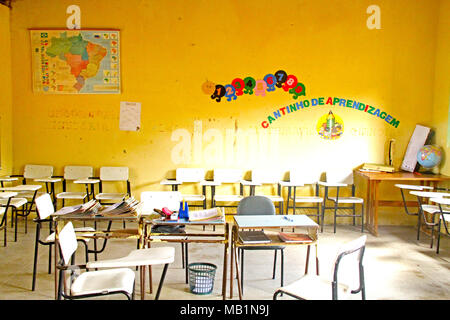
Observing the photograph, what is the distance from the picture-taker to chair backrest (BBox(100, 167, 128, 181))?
648 cm

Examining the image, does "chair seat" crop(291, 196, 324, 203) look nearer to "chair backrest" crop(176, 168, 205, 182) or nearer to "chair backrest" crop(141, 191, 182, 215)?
"chair backrest" crop(176, 168, 205, 182)

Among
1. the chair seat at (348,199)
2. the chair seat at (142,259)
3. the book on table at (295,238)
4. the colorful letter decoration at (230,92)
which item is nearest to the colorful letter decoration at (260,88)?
the colorful letter decoration at (230,92)

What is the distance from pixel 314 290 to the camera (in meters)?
2.68

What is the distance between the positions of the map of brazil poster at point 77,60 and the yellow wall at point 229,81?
13 cm

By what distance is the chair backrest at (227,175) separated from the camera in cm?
649

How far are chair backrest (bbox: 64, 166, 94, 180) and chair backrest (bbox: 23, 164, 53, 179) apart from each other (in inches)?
10.0

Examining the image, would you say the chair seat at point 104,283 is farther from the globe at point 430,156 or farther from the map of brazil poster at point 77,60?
the globe at point 430,156

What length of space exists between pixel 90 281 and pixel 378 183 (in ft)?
14.5

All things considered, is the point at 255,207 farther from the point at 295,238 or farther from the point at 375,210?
the point at 375,210

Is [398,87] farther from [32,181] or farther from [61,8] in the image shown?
[32,181]

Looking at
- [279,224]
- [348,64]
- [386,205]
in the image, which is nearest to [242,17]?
[348,64]

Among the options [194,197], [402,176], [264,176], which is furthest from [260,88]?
[402,176]

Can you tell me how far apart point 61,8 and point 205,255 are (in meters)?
4.57

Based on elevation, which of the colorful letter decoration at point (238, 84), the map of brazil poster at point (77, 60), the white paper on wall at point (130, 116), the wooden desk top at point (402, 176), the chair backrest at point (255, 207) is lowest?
the chair backrest at point (255, 207)
